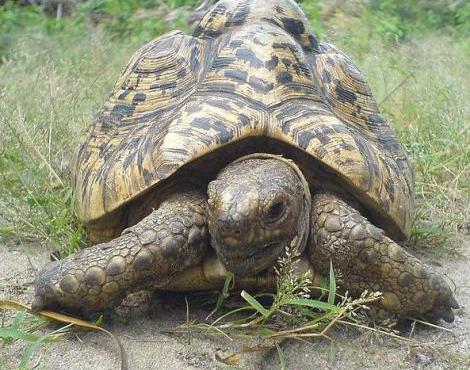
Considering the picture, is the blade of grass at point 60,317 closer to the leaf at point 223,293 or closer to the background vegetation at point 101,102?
the leaf at point 223,293

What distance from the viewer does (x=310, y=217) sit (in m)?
2.35

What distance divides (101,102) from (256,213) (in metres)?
3.02

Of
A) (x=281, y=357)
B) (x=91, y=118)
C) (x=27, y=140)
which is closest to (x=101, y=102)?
(x=91, y=118)

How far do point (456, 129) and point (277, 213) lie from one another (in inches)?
84.4

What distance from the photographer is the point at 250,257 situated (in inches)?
84.7

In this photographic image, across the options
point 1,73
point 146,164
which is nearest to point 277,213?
point 146,164

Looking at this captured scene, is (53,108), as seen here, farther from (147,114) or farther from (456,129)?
(456,129)

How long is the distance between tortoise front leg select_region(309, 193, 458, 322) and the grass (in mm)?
161

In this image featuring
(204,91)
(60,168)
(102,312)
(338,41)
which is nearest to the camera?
(102,312)

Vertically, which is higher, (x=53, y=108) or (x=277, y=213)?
(x=277, y=213)

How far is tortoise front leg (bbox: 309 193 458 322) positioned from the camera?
7.23ft

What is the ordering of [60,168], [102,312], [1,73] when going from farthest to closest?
[1,73] → [60,168] → [102,312]

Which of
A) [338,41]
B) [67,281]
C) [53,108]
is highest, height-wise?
[67,281]

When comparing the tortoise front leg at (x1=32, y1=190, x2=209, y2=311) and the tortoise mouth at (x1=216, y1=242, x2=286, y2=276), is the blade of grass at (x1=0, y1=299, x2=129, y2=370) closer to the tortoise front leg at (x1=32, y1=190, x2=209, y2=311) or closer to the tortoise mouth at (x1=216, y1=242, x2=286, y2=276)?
the tortoise front leg at (x1=32, y1=190, x2=209, y2=311)
